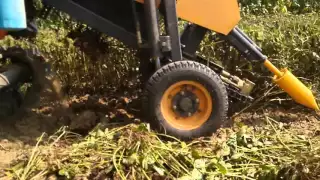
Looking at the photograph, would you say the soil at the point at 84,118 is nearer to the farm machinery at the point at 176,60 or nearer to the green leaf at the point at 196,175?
the farm machinery at the point at 176,60

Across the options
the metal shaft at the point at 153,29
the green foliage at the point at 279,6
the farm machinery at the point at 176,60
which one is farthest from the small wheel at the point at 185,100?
the green foliage at the point at 279,6

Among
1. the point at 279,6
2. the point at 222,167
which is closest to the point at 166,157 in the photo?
the point at 222,167

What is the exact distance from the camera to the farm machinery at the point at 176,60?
4.59 metres

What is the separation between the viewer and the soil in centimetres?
481

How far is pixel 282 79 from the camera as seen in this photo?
16.2ft

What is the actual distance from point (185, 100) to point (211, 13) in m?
0.67

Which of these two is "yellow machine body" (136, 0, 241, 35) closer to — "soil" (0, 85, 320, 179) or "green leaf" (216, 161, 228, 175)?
"soil" (0, 85, 320, 179)

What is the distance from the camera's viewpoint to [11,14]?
171 inches

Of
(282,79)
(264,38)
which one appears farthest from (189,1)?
(264,38)

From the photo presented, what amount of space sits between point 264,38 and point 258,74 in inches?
16.3

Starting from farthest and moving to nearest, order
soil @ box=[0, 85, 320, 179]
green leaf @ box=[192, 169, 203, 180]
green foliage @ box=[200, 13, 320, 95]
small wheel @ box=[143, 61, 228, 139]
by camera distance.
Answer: green foliage @ box=[200, 13, 320, 95]
soil @ box=[0, 85, 320, 179]
small wheel @ box=[143, 61, 228, 139]
green leaf @ box=[192, 169, 203, 180]

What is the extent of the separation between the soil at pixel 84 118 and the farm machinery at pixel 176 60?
203mm

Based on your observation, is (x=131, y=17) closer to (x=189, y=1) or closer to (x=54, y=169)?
(x=189, y=1)

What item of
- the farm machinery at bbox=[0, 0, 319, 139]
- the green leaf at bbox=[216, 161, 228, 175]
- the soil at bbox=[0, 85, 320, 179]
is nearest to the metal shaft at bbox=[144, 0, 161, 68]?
the farm machinery at bbox=[0, 0, 319, 139]
